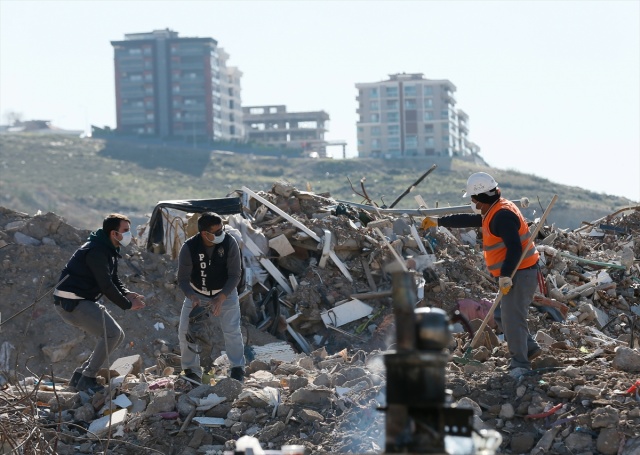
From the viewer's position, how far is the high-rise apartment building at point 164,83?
115 meters

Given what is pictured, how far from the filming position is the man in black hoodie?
883 cm

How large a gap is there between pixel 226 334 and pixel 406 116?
109 meters

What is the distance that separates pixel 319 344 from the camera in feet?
43.4

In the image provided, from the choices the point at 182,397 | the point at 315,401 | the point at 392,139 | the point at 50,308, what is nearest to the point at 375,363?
the point at 315,401

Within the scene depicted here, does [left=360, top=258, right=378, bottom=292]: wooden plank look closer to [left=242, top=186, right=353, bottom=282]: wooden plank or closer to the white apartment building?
[left=242, top=186, right=353, bottom=282]: wooden plank

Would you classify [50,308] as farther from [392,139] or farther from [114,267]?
→ [392,139]

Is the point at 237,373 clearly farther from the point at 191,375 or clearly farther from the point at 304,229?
the point at 304,229

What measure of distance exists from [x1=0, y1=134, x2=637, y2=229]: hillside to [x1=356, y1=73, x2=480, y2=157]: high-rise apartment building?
1967 cm

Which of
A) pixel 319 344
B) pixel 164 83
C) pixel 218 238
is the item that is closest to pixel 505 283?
pixel 218 238

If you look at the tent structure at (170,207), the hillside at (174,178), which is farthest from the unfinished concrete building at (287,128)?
the tent structure at (170,207)


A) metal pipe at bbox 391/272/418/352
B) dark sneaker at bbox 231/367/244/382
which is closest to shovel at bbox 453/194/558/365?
dark sneaker at bbox 231/367/244/382

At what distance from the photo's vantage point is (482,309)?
1191 centimetres

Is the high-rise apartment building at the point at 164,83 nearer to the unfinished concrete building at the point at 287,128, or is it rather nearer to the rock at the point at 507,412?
the unfinished concrete building at the point at 287,128

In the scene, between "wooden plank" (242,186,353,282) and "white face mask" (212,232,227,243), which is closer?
"white face mask" (212,232,227,243)
